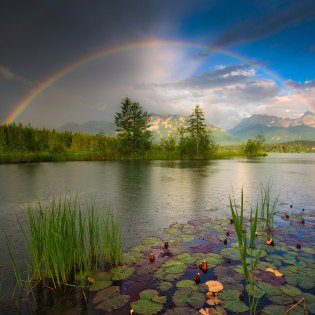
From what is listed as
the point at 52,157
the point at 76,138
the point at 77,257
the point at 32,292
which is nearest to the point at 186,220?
the point at 77,257

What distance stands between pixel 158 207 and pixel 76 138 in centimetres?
8621

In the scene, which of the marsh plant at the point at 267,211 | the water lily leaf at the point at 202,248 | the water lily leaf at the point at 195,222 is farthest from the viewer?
the water lily leaf at the point at 195,222

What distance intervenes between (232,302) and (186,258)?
1.68m

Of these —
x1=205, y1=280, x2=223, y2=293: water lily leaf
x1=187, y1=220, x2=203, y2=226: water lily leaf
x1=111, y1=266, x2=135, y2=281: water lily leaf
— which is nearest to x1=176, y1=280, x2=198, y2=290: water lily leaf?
x1=205, y1=280, x2=223, y2=293: water lily leaf

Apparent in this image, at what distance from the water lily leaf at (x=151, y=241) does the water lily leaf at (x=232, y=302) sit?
2.59 meters

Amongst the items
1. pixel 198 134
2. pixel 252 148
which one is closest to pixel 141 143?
pixel 198 134

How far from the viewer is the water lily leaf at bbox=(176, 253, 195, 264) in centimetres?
528

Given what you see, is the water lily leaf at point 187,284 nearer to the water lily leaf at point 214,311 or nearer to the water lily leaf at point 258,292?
the water lily leaf at point 214,311

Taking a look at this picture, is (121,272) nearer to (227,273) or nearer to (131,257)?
(131,257)

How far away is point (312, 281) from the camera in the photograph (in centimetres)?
440

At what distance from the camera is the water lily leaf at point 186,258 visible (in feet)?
17.3

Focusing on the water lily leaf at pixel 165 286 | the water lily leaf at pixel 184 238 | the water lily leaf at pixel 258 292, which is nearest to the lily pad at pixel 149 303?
the water lily leaf at pixel 165 286

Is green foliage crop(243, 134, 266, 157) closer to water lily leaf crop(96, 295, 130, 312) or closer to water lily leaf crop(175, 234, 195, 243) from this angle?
water lily leaf crop(175, 234, 195, 243)

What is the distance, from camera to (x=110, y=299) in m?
3.96
